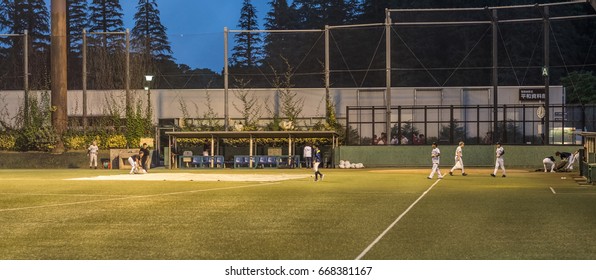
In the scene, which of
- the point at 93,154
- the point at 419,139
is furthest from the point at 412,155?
the point at 93,154

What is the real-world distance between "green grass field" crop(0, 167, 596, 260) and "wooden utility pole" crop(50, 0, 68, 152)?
2750 cm

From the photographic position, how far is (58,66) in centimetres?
5844

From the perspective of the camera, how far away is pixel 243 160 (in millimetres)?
54531

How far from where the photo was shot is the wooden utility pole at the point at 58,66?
5812 cm

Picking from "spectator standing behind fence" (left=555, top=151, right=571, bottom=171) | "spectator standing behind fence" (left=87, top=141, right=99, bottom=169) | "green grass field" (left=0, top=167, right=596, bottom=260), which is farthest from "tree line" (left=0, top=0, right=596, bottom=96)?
"green grass field" (left=0, top=167, right=596, bottom=260)

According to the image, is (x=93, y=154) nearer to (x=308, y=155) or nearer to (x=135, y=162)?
(x=135, y=162)

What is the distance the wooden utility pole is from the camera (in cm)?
5812

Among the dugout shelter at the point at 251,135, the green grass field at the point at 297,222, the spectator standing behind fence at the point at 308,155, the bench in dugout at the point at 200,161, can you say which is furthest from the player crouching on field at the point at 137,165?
the green grass field at the point at 297,222

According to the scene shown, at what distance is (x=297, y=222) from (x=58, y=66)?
43324mm

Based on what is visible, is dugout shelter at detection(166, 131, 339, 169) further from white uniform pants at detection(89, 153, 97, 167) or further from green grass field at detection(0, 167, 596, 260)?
green grass field at detection(0, 167, 596, 260)

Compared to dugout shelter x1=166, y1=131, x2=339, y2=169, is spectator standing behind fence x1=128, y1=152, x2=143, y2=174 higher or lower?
Result: lower

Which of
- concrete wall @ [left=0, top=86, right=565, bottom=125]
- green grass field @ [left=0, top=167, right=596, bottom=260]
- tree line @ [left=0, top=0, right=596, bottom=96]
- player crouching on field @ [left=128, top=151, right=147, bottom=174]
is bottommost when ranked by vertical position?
green grass field @ [left=0, top=167, right=596, bottom=260]

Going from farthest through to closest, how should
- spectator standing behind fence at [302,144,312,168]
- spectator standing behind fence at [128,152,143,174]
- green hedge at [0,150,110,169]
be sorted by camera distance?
green hedge at [0,150,110,169], spectator standing behind fence at [302,144,312,168], spectator standing behind fence at [128,152,143,174]

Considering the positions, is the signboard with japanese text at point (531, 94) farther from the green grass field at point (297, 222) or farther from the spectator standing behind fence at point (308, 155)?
the green grass field at point (297, 222)
